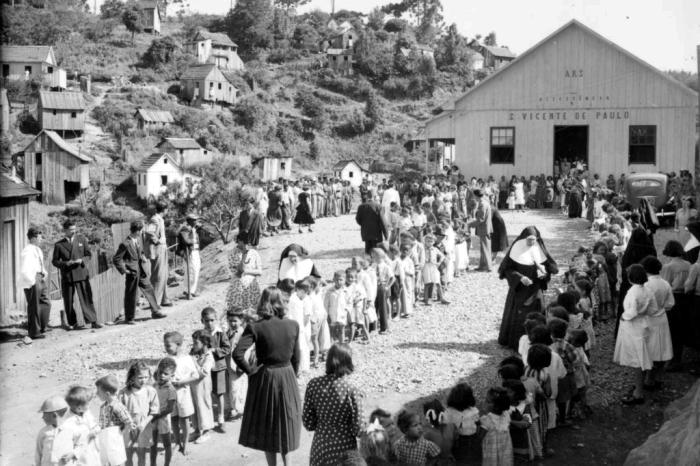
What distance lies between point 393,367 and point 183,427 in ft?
11.3

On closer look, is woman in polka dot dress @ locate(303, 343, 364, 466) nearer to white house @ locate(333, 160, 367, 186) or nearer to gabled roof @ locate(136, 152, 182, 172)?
white house @ locate(333, 160, 367, 186)

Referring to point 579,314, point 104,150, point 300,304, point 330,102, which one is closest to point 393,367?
point 300,304

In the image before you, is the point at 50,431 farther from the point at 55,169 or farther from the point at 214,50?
the point at 214,50

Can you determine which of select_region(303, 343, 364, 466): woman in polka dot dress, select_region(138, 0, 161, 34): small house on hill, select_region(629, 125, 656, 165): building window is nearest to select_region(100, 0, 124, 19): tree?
select_region(138, 0, 161, 34): small house on hill

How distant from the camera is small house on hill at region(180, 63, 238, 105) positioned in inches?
3396

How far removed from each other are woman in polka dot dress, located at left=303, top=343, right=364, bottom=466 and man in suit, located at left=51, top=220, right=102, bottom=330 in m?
8.02

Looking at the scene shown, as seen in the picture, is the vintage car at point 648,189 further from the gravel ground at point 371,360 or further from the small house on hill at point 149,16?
the small house on hill at point 149,16

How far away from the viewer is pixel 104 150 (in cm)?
7025

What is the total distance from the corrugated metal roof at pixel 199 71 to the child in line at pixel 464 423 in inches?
3261

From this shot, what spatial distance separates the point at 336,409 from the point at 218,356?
9.43ft

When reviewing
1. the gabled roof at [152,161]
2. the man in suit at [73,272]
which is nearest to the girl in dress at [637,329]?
the man in suit at [73,272]

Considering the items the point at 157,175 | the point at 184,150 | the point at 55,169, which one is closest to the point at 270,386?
the point at 157,175

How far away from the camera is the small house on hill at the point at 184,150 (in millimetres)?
67438

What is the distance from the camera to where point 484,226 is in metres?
16.4
